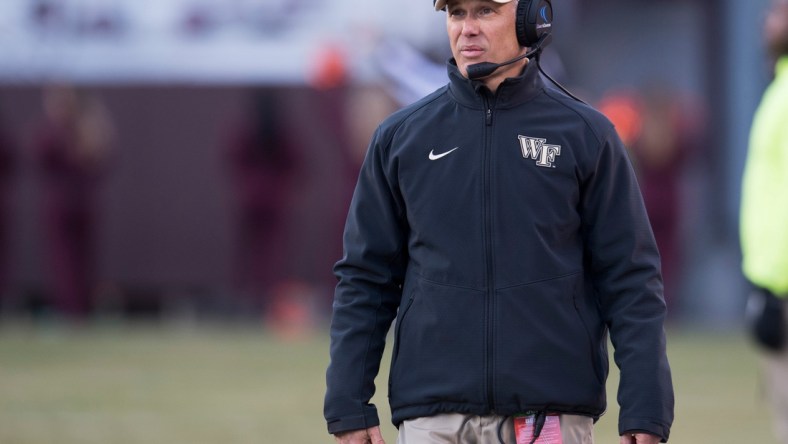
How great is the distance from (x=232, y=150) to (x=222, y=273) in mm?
1776

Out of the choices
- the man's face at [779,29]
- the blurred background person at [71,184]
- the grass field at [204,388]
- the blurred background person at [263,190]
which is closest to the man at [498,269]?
the man's face at [779,29]

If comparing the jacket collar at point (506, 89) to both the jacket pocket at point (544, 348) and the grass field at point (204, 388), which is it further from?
the grass field at point (204, 388)

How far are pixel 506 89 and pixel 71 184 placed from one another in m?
12.3

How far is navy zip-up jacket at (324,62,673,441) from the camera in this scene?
159 inches

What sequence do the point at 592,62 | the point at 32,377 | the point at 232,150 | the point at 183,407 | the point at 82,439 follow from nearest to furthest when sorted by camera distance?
the point at 82,439
the point at 183,407
the point at 32,377
the point at 232,150
the point at 592,62

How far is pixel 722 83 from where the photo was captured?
1789cm

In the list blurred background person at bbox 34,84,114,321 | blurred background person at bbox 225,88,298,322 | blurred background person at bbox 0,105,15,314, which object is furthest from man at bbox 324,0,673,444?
blurred background person at bbox 0,105,15,314

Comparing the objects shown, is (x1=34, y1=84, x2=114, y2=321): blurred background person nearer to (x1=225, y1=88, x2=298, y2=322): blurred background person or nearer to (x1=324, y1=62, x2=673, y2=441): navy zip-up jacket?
(x1=225, y1=88, x2=298, y2=322): blurred background person

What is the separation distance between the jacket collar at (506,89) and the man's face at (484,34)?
4cm

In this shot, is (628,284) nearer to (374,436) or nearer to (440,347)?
(440,347)

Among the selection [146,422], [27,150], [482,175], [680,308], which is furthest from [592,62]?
[482,175]

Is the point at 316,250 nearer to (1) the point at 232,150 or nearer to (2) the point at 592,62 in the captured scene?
(1) the point at 232,150

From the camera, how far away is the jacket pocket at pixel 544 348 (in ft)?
13.1

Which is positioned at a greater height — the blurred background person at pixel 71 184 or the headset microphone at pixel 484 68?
the headset microphone at pixel 484 68
